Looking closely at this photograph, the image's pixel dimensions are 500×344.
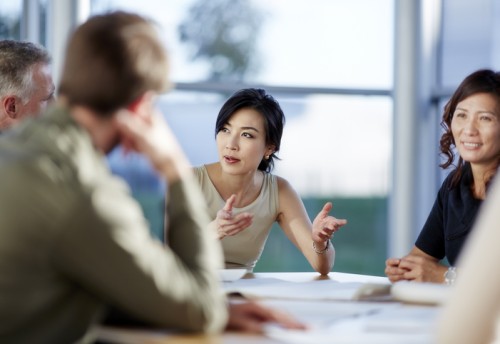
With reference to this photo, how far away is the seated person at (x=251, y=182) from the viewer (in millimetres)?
3199

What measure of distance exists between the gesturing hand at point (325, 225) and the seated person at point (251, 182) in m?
0.30

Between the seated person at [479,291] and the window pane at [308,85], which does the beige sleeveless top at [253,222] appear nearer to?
the seated person at [479,291]

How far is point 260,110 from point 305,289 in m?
1.34

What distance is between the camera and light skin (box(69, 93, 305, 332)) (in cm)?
142

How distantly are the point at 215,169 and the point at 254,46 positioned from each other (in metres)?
2.97

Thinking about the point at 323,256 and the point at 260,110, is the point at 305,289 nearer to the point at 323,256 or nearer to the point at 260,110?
the point at 323,256

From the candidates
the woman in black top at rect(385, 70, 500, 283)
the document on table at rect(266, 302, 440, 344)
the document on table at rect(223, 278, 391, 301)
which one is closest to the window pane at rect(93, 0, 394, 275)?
the woman in black top at rect(385, 70, 500, 283)

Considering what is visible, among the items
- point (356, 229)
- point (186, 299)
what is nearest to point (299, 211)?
point (186, 299)

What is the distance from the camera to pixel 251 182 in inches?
133

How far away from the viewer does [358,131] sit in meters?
6.29

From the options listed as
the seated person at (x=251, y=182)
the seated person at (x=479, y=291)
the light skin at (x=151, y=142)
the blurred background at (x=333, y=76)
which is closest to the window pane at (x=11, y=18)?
the blurred background at (x=333, y=76)

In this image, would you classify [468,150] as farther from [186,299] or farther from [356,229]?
[356,229]

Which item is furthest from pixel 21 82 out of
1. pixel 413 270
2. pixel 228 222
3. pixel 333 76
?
pixel 333 76

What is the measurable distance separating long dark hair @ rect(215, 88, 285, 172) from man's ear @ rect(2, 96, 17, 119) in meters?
0.83
